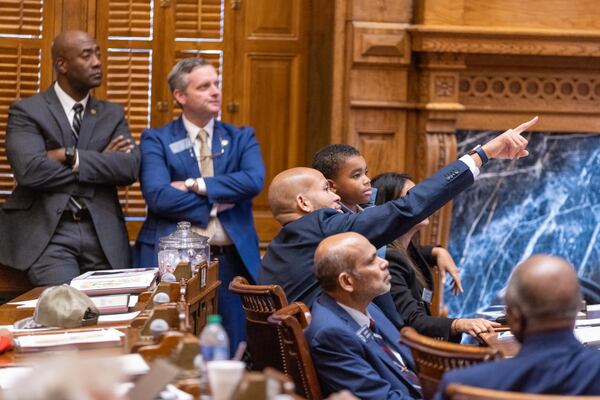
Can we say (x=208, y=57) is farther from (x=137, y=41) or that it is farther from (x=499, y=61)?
(x=499, y=61)

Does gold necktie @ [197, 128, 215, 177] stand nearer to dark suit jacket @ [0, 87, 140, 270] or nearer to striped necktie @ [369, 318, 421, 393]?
dark suit jacket @ [0, 87, 140, 270]

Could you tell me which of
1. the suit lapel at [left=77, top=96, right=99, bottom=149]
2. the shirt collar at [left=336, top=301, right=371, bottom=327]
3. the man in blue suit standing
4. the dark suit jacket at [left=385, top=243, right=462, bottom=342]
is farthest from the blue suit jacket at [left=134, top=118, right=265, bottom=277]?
the shirt collar at [left=336, top=301, right=371, bottom=327]

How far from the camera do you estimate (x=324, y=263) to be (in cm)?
359

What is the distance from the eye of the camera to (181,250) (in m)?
4.76

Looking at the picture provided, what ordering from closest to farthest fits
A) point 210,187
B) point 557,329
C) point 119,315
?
1. point 557,329
2. point 119,315
3. point 210,187

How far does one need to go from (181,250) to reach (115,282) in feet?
1.63

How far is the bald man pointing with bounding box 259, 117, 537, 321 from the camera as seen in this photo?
4086 millimetres

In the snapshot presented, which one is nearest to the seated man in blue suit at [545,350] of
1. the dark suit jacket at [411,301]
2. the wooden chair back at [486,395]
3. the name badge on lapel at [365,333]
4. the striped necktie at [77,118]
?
the wooden chair back at [486,395]

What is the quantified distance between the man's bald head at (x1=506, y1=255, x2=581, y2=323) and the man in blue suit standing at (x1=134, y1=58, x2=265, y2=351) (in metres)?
3.19

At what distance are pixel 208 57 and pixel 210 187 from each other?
1303mm

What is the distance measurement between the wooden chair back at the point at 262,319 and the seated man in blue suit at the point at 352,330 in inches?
8.4

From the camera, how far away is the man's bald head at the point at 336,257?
11.7 ft

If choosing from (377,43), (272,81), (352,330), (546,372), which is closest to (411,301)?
(352,330)

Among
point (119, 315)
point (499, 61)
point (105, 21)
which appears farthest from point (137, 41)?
point (119, 315)
